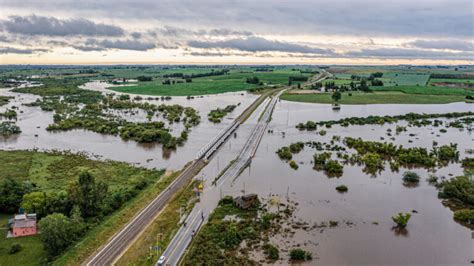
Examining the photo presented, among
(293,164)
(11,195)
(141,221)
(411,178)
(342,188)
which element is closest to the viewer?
(141,221)

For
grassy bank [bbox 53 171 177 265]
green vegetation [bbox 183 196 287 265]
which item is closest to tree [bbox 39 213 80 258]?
grassy bank [bbox 53 171 177 265]

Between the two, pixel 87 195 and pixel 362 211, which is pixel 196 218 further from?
pixel 362 211

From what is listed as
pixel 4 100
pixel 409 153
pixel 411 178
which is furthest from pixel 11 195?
pixel 4 100

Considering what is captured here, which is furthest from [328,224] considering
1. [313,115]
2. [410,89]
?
[410,89]

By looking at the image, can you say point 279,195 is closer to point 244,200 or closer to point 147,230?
point 244,200

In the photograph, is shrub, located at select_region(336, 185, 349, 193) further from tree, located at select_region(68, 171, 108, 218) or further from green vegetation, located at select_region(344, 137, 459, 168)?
tree, located at select_region(68, 171, 108, 218)

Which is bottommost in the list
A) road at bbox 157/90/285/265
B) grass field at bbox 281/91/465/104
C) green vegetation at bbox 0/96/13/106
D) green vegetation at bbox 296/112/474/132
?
road at bbox 157/90/285/265

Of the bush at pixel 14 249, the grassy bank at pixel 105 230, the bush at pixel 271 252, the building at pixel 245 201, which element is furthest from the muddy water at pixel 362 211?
the bush at pixel 14 249
